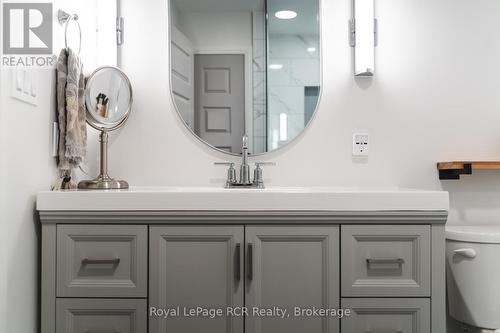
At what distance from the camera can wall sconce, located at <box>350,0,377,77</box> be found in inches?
71.7

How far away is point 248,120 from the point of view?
1886mm

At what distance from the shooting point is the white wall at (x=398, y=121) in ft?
6.16

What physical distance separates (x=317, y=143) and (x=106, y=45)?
980mm

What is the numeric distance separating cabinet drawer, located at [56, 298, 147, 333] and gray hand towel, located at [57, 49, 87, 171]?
19.2 inches

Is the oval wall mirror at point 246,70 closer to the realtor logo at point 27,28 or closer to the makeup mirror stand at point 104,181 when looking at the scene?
the makeup mirror stand at point 104,181

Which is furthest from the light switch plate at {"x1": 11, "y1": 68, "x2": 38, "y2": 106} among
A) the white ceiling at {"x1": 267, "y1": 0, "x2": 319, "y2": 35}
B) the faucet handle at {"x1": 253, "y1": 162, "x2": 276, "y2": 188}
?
the white ceiling at {"x1": 267, "y1": 0, "x2": 319, "y2": 35}

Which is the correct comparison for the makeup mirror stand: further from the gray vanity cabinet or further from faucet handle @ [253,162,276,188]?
faucet handle @ [253,162,276,188]

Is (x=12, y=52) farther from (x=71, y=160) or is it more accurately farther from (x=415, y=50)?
(x=415, y=50)

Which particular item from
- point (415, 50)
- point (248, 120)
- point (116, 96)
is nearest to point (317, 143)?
point (248, 120)

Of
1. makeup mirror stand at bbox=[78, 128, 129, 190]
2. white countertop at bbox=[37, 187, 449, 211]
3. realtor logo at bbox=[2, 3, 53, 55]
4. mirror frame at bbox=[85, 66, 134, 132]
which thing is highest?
realtor logo at bbox=[2, 3, 53, 55]

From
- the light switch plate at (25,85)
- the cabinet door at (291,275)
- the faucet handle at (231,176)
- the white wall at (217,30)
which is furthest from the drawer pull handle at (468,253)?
the light switch plate at (25,85)

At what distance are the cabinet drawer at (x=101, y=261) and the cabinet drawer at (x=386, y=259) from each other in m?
0.65

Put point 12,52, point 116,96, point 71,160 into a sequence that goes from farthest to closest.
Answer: point 116,96
point 71,160
point 12,52

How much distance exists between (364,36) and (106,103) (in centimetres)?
109
